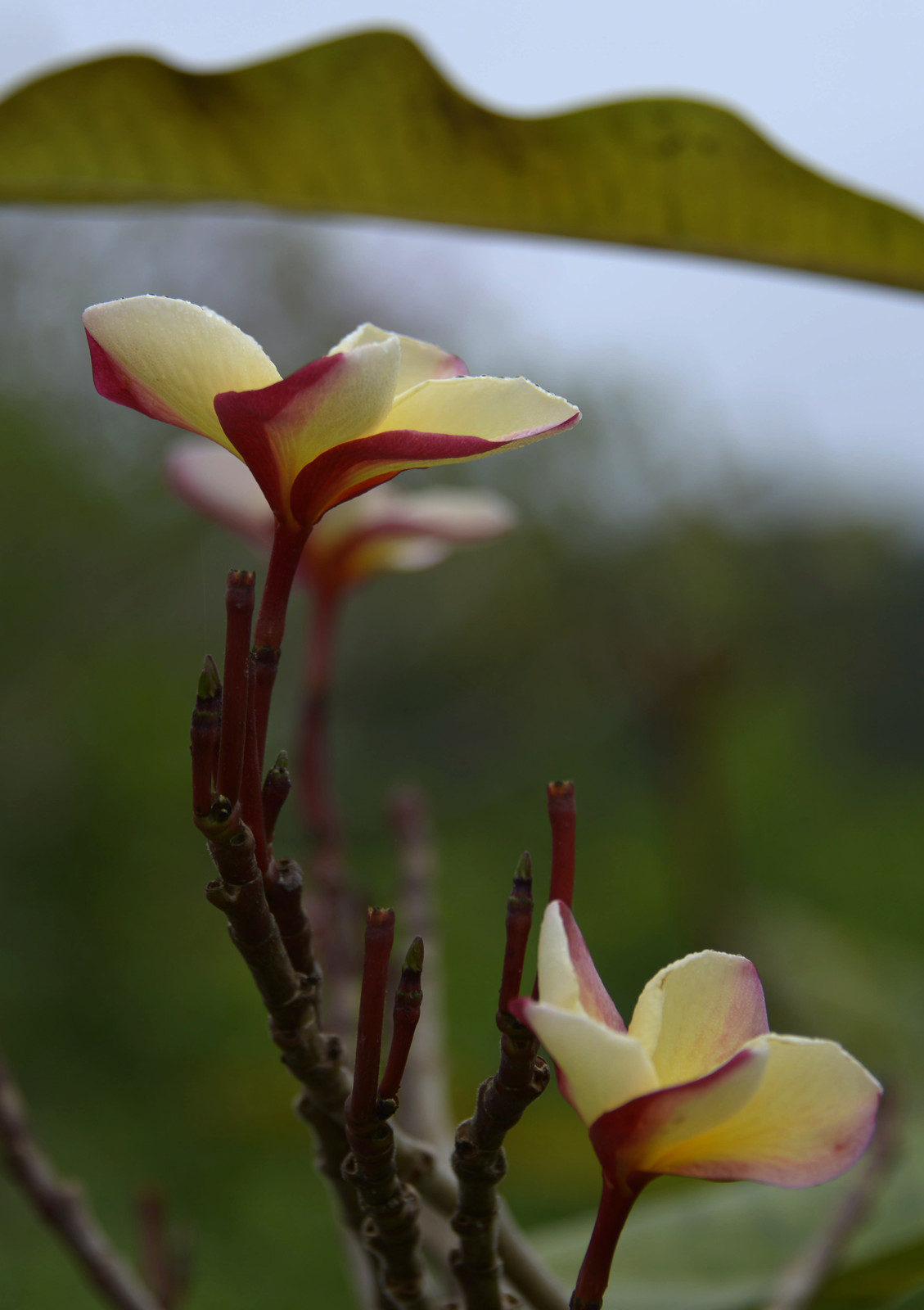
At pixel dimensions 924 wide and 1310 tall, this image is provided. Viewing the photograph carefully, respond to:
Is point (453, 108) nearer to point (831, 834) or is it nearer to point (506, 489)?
point (506, 489)

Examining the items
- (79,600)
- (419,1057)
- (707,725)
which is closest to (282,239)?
(79,600)

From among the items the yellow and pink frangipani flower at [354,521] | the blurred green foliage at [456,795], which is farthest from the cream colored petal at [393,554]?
the blurred green foliage at [456,795]

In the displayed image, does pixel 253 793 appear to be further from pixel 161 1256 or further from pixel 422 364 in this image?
pixel 161 1256

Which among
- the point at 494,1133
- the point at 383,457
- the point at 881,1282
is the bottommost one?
the point at 881,1282

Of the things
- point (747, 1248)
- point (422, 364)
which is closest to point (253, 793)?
point (422, 364)

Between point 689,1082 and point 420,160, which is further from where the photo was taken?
point 420,160

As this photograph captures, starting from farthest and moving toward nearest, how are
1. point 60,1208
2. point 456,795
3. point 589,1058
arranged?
point 456,795 → point 60,1208 → point 589,1058

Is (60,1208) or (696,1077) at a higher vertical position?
(696,1077)
